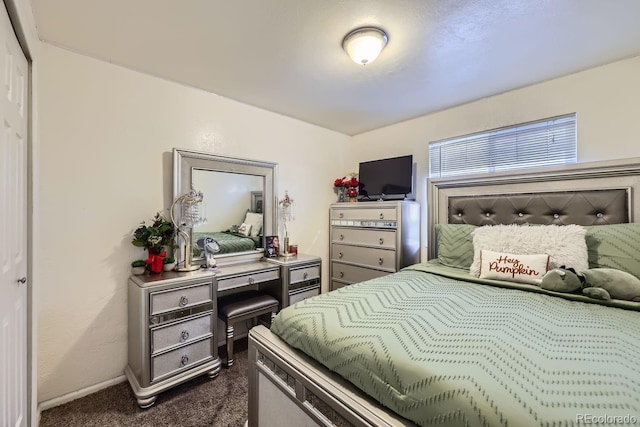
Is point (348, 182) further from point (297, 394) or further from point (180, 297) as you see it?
point (297, 394)

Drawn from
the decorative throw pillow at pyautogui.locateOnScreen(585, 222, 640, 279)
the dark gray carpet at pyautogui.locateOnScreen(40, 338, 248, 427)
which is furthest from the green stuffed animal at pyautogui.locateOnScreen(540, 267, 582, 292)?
the dark gray carpet at pyautogui.locateOnScreen(40, 338, 248, 427)

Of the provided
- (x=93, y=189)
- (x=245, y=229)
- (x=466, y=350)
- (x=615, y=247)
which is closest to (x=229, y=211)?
(x=245, y=229)

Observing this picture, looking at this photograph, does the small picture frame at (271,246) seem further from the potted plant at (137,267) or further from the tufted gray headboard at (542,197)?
the tufted gray headboard at (542,197)

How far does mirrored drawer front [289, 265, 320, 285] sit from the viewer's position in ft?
8.27

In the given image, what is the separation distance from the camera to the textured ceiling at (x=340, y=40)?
1427 millimetres

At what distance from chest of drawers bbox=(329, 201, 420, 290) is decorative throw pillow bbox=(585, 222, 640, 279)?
1364 millimetres

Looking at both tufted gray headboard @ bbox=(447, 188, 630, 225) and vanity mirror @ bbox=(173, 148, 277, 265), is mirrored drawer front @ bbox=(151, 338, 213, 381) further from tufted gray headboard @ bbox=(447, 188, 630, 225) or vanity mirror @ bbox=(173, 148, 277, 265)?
tufted gray headboard @ bbox=(447, 188, 630, 225)

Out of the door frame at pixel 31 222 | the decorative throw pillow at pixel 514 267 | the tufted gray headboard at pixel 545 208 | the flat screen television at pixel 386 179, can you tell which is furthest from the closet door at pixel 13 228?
the tufted gray headboard at pixel 545 208

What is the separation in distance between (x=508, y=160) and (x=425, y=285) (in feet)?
5.73

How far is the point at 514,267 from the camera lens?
167 cm

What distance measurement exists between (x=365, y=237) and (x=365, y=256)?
0.22 m

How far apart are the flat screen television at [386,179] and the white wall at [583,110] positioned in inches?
11.0

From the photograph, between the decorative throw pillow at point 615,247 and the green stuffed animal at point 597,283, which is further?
the decorative throw pillow at point 615,247

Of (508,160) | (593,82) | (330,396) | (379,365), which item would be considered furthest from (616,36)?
(330,396)
